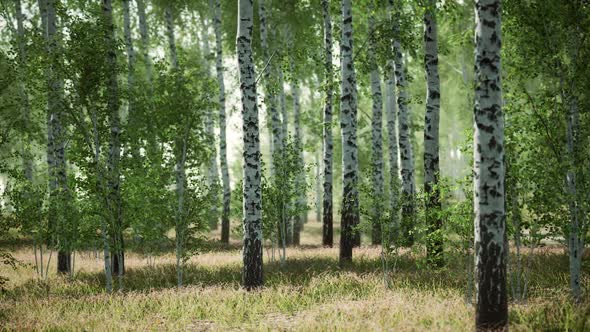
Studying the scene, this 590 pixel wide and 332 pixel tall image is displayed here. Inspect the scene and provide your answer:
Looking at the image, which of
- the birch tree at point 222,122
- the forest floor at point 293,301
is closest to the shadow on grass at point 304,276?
the forest floor at point 293,301

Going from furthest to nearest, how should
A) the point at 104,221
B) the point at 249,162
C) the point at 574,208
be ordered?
the point at 104,221, the point at 249,162, the point at 574,208

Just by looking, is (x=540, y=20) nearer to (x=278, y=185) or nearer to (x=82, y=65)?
(x=278, y=185)

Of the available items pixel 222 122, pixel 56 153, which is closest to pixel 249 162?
pixel 56 153

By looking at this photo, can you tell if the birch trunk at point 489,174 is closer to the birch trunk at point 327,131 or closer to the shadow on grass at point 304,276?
the shadow on grass at point 304,276

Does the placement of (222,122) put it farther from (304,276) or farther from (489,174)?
(489,174)

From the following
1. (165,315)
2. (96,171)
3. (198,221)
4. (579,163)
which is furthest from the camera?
(198,221)

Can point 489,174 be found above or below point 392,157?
below

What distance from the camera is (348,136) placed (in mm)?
12078

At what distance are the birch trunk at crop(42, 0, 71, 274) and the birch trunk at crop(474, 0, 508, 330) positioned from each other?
8.72m

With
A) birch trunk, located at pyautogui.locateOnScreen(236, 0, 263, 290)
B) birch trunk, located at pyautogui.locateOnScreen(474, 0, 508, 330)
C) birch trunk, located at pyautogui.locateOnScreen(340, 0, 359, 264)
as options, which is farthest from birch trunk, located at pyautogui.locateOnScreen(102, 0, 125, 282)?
birch trunk, located at pyautogui.locateOnScreen(474, 0, 508, 330)

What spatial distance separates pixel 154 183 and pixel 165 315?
5.03m

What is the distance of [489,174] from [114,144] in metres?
9.47

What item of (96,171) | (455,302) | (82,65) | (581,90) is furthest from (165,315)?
(581,90)

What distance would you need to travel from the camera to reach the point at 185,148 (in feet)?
44.1
